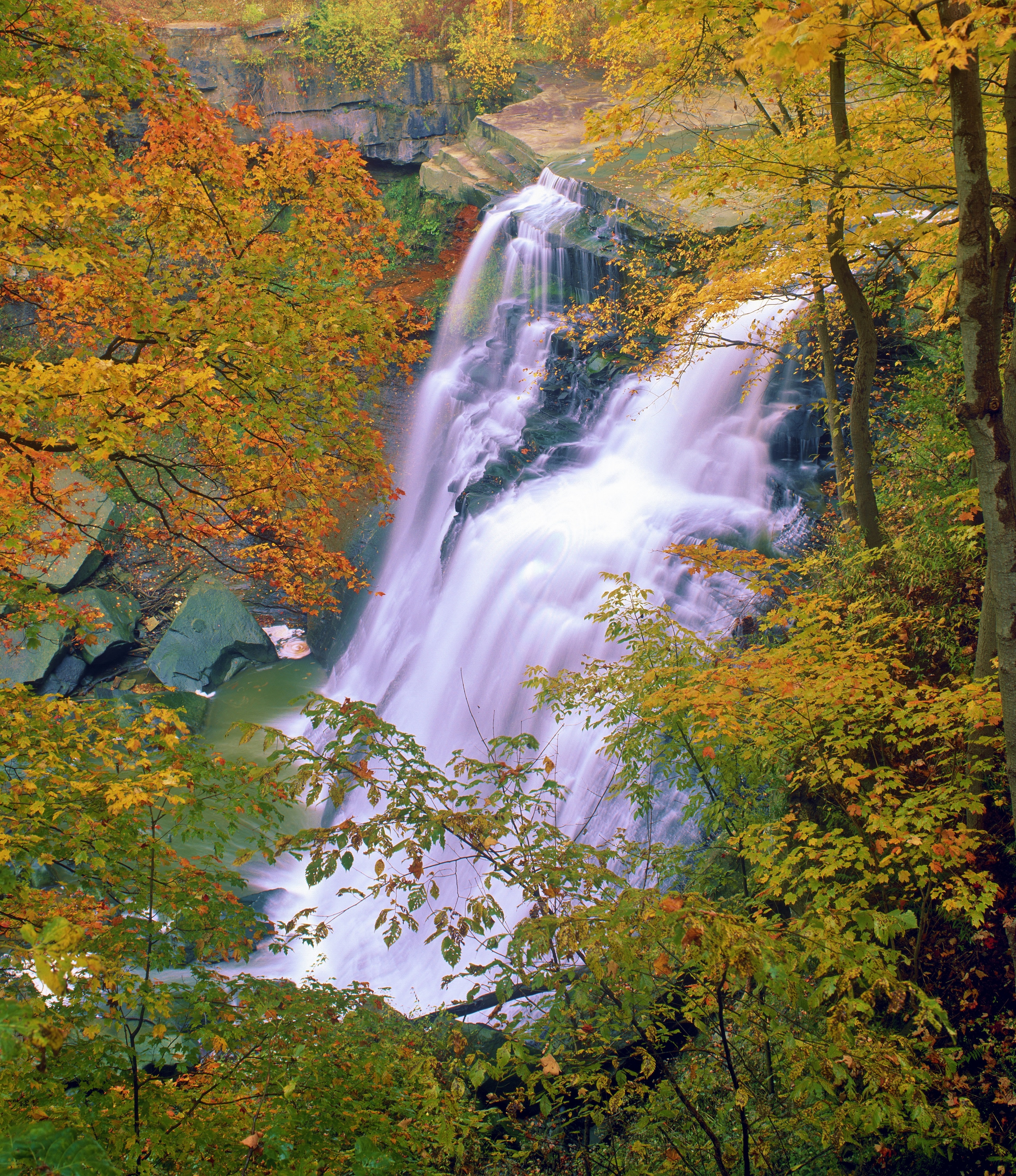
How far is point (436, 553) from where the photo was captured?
556 inches

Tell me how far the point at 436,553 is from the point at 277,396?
9.30 m

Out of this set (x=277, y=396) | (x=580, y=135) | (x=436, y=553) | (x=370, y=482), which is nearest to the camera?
(x=277, y=396)

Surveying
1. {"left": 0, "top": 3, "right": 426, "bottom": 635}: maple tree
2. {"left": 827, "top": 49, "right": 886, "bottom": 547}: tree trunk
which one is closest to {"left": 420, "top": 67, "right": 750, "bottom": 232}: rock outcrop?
{"left": 827, "top": 49, "right": 886, "bottom": 547}: tree trunk

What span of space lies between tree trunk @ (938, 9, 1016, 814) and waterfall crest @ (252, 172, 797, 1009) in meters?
3.86

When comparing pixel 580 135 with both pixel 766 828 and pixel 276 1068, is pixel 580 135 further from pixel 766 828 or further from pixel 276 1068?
pixel 276 1068

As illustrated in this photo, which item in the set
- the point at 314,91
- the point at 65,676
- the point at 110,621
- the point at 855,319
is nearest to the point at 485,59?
the point at 314,91

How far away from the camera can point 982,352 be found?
2801 mm

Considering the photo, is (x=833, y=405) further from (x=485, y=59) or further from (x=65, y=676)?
(x=485, y=59)

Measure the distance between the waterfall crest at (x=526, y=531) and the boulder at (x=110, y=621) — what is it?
13.5 feet

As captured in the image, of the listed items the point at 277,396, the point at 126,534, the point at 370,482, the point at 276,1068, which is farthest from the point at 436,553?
the point at 276,1068

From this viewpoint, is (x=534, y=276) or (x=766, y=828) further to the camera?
(x=534, y=276)

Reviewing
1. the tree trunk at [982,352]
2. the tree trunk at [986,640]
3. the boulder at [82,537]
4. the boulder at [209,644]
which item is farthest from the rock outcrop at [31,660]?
the tree trunk at [982,352]

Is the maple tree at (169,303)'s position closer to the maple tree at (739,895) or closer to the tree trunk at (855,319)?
the maple tree at (739,895)

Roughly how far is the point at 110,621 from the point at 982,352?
14000 mm
